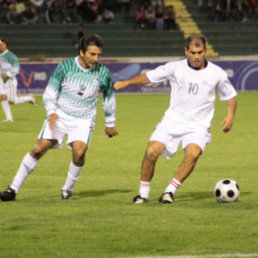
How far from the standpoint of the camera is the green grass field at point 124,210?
21.6ft

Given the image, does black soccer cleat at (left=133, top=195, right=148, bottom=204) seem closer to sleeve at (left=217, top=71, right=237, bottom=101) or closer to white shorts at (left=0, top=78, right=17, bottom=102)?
sleeve at (left=217, top=71, right=237, bottom=101)

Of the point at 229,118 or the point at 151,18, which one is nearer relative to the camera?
the point at 229,118

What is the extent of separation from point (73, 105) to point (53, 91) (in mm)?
340

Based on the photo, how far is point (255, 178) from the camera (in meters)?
11.4

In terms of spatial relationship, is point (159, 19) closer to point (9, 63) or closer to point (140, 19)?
point (140, 19)

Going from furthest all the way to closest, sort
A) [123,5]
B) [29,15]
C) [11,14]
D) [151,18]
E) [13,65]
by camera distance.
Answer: [123,5], [151,18], [29,15], [11,14], [13,65]

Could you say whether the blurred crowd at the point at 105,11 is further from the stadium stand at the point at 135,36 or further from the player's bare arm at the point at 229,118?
the player's bare arm at the point at 229,118

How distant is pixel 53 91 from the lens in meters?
8.98

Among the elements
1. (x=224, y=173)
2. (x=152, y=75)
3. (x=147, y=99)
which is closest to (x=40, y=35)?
(x=147, y=99)

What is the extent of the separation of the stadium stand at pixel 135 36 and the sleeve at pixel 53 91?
86.7 ft

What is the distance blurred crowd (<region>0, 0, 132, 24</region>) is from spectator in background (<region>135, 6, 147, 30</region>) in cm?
100

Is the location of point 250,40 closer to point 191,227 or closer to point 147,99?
point 147,99

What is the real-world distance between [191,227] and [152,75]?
2249 millimetres

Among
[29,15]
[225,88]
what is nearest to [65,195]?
[225,88]
